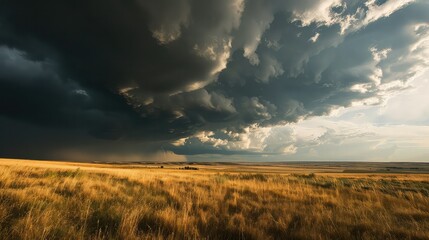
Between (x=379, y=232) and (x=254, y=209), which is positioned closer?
(x=379, y=232)

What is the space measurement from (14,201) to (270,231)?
6.80 metres

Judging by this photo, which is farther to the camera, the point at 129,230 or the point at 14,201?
the point at 14,201

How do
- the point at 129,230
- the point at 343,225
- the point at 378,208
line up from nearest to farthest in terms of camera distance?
the point at 129,230
the point at 343,225
the point at 378,208

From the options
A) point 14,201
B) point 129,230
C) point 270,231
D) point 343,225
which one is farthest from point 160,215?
point 343,225

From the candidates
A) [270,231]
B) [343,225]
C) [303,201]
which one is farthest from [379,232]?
[303,201]

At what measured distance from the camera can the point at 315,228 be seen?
6.19 meters

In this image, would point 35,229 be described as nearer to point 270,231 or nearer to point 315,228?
point 270,231

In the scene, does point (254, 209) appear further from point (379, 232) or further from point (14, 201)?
point (14, 201)

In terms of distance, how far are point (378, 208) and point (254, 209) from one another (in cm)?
460

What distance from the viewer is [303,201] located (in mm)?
10641

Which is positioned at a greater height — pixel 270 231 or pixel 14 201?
pixel 14 201

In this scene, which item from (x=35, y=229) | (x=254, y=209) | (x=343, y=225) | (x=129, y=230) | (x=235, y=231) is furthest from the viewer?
(x=254, y=209)

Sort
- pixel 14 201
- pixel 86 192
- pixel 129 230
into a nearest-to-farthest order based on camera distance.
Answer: pixel 129 230 → pixel 14 201 → pixel 86 192

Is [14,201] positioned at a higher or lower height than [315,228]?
higher
